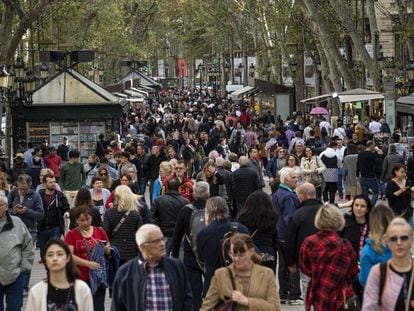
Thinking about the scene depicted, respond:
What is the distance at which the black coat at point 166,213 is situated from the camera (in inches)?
562

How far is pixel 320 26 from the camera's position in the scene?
138 ft

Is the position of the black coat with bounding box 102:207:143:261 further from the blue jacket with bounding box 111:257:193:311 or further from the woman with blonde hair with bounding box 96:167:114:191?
the woman with blonde hair with bounding box 96:167:114:191

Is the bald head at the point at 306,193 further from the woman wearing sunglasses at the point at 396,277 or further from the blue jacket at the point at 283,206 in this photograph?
the woman wearing sunglasses at the point at 396,277

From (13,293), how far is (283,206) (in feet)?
10.4

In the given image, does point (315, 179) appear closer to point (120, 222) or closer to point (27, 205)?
point (27, 205)

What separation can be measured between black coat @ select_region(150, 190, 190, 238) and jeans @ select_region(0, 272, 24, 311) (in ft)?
8.63

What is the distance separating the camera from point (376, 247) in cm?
977

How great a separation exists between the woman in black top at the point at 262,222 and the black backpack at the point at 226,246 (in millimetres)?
1065

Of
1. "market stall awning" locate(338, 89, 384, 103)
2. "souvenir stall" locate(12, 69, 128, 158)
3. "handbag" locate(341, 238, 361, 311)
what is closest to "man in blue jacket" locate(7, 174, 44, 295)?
"handbag" locate(341, 238, 361, 311)

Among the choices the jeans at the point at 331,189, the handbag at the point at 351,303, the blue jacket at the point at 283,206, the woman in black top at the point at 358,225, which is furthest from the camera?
the jeans at the point at 331,189

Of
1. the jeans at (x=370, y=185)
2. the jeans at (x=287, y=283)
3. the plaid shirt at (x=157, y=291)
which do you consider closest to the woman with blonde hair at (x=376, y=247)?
the plaid shirt at (x=157, y=291)

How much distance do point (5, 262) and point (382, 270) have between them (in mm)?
4347

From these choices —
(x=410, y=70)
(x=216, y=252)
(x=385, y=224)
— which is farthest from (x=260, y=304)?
(x=410, y=70)

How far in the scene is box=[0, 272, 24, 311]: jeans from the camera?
38.8ft
